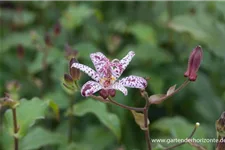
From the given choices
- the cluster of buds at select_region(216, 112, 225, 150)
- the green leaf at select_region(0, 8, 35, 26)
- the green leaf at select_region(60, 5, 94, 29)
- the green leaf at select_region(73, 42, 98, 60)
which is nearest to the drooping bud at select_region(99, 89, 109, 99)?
the cluster of buds at select_region(216, 112, 225, 150)

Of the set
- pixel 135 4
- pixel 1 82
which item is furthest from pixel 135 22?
pixel 1 82

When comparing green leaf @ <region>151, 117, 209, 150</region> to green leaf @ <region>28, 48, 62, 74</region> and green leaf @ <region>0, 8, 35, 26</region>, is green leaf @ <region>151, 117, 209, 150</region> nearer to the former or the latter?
green leaf @ <region>28, 48, 62, 74</region>

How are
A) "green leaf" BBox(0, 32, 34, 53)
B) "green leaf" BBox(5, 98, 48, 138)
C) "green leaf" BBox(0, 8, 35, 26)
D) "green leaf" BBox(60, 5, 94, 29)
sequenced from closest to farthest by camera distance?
"green leaf" BBox(5, 98, 48, 138)
"green leaf" BBox(60, 5, 94, 29)
"green leaf" BBox(0, 32, 34, 53)
"green leaf" BBox(0, 8, 35, 26)

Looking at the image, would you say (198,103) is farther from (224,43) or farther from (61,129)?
(61,129)

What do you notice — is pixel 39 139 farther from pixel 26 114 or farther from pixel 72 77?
pixel 72 77

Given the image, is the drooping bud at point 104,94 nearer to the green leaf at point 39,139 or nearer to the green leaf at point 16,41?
the green leaf at point 39,139

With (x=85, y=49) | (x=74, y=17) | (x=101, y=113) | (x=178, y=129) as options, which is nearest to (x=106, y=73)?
(x=101, y=113)
